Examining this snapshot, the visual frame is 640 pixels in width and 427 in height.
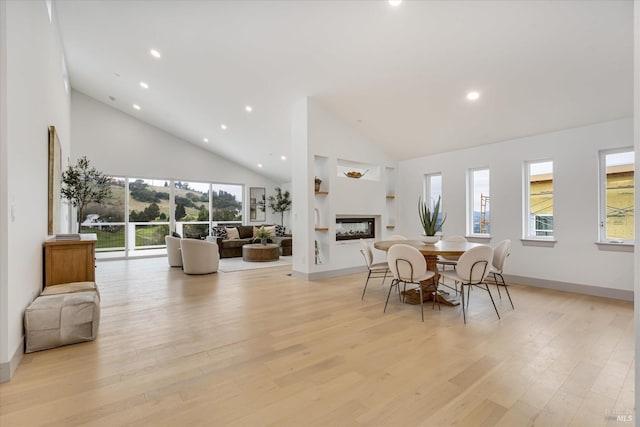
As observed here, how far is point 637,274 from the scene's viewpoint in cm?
101

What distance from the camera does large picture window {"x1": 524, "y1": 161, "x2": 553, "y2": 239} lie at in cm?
477

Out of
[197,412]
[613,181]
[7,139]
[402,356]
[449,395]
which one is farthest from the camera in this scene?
[613,181]

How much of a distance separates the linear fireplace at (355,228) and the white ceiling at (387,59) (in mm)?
1734

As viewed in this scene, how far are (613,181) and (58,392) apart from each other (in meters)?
6.55

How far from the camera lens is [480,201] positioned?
5.63 m

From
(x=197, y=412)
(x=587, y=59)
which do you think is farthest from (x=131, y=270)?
(x=587, y=59)

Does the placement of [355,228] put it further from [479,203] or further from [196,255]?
[196,255]

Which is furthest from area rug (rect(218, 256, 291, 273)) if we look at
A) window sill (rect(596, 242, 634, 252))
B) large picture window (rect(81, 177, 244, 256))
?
window sill (rect(596, 242, 634, 252))

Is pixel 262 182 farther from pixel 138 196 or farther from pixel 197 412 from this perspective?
pixel 197 412

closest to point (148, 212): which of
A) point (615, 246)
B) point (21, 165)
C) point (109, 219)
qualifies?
point (109, 219)

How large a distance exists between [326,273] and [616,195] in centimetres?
453

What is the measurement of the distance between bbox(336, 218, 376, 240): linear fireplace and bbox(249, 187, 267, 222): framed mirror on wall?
5.41 meters

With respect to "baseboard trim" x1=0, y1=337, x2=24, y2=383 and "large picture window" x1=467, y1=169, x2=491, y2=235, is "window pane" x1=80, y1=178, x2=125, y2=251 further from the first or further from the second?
"large picture window" x1=467, y1=169, x2=491, y2=235

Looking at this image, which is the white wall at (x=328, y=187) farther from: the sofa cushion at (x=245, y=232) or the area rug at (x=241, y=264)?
the sofa cushion at (x=245, y=232)
